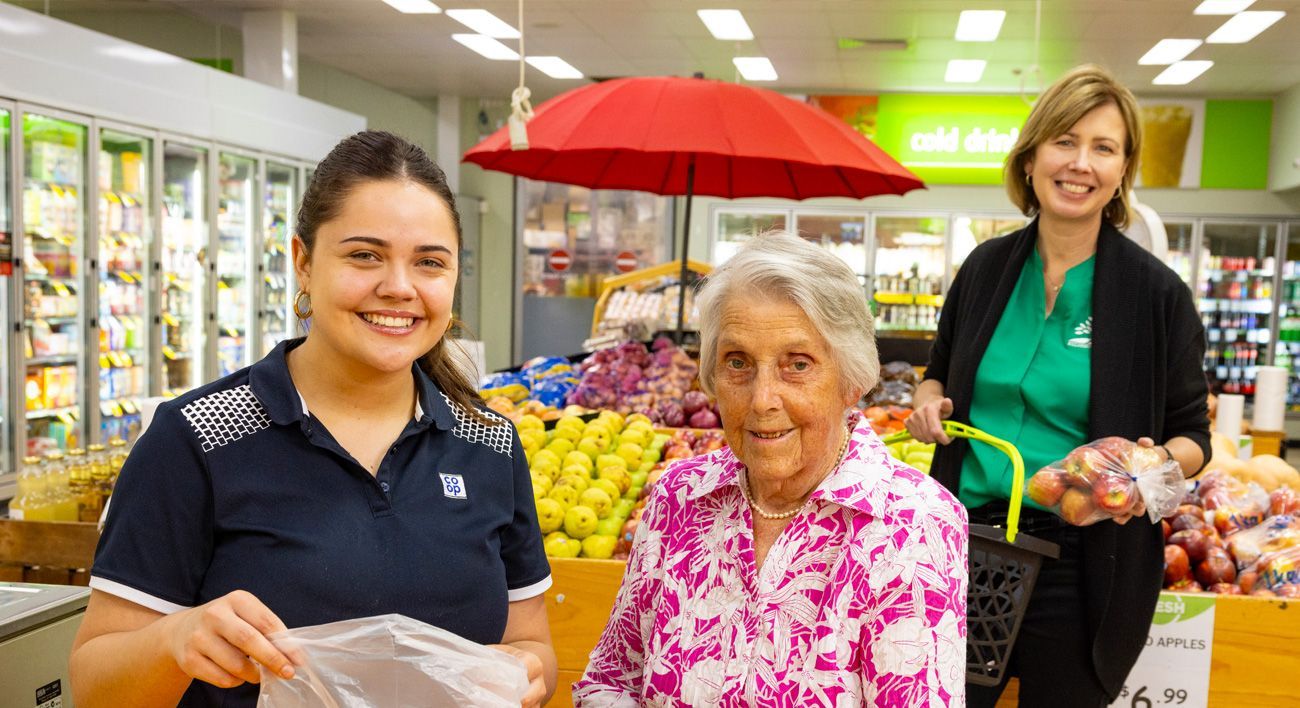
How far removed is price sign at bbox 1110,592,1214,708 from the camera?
7.64 ft

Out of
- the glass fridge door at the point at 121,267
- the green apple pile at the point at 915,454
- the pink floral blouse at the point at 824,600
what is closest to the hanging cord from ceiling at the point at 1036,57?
the green apple pile at the point at 915,454

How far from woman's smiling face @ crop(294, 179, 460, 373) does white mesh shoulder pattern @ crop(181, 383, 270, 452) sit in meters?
0.12

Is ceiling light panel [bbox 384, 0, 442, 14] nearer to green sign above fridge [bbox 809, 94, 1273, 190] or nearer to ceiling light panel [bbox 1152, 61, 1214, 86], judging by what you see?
green sign above fridge [bbox 809, 94, 1273, 190]

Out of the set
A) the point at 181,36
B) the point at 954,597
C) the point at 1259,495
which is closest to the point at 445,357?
the point at 954,597

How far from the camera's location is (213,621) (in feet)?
3.51

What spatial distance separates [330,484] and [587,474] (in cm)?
181

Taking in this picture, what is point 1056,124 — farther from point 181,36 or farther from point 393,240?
point 181,36

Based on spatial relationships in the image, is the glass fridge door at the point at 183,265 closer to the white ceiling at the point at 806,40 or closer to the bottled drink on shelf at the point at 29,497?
the white ceiling at the point at 806,40

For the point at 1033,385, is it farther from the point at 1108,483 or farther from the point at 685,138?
the point at 685,138

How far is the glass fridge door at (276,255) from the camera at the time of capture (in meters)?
8.27

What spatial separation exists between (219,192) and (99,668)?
22.6 feet

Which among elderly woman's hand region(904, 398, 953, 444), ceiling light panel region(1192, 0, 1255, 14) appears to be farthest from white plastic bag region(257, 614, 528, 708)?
ceiling light panel region(1192, 0, 1255, 14)

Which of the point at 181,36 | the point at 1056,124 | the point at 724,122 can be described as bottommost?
the point at 1056,124

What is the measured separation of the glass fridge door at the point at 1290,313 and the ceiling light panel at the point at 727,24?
5.91 metres
